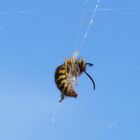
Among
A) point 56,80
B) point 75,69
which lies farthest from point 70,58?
point 56,80

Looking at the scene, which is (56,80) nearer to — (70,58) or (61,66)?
(61,66)

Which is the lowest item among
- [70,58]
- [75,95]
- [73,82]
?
[75,95]

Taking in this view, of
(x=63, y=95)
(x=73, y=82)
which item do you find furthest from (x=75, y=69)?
(x=63, y=95)

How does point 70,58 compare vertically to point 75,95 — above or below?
above

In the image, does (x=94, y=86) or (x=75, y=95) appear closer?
(x=75, y=95)
